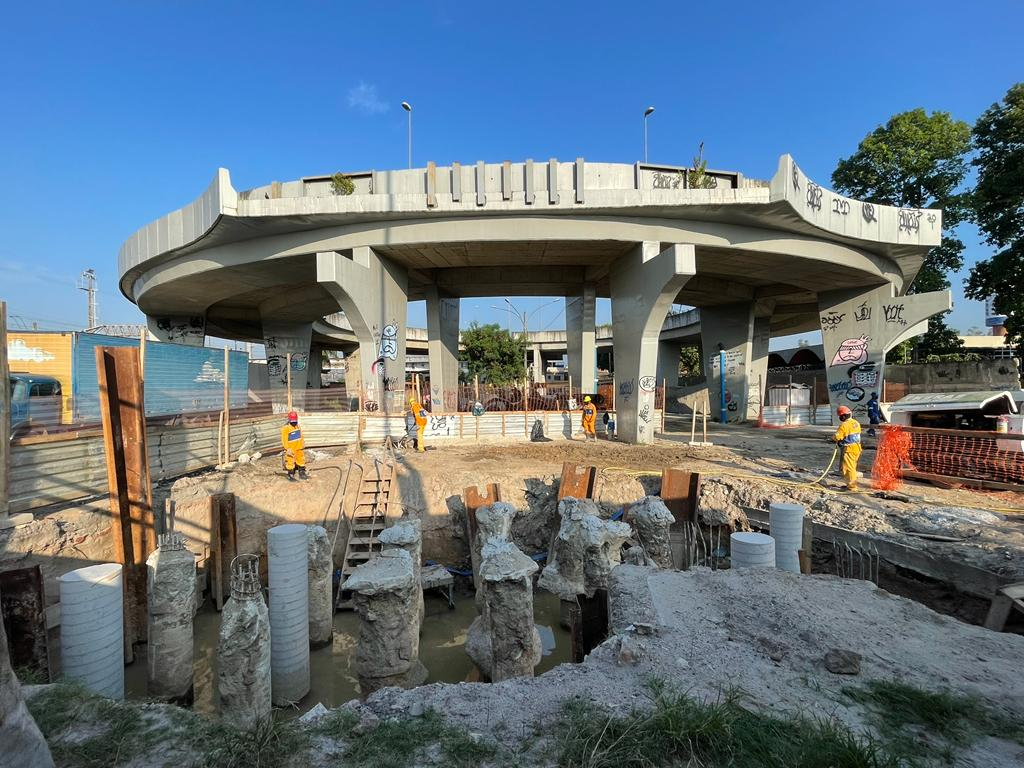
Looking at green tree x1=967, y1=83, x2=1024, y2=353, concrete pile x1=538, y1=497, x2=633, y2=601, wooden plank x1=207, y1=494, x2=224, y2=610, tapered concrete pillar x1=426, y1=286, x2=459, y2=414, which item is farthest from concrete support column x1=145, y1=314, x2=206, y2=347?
green tree x1=967, y1=83, x2=1024, y2=353

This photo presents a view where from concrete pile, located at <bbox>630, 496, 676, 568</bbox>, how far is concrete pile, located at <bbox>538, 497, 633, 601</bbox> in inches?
16.1

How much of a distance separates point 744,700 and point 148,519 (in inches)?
303

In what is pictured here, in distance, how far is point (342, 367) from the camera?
57125mm

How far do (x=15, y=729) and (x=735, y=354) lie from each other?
2642cm

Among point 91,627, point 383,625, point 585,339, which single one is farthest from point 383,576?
point 585,339

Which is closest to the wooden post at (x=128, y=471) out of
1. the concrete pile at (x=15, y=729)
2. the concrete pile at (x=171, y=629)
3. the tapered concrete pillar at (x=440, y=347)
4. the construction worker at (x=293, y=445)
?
the concrete pile at (x=171, y=629)

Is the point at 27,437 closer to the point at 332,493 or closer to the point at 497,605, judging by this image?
the point at 332,493

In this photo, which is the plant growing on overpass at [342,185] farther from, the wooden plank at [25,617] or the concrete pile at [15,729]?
the concrete pile at [15,729]

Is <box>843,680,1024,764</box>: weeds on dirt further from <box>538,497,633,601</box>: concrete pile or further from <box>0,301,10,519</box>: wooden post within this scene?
<box>0,301,10,519</box>: wooden post

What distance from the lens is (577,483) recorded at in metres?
9.39

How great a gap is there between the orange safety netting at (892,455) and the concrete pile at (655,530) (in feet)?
17.5

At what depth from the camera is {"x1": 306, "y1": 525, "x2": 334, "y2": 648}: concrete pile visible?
21.3 feet

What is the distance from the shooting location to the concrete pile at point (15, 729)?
6.00 feet

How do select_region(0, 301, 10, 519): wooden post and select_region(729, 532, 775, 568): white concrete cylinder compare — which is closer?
select_region(729, 532, 775, 568): white concrete cylinder
